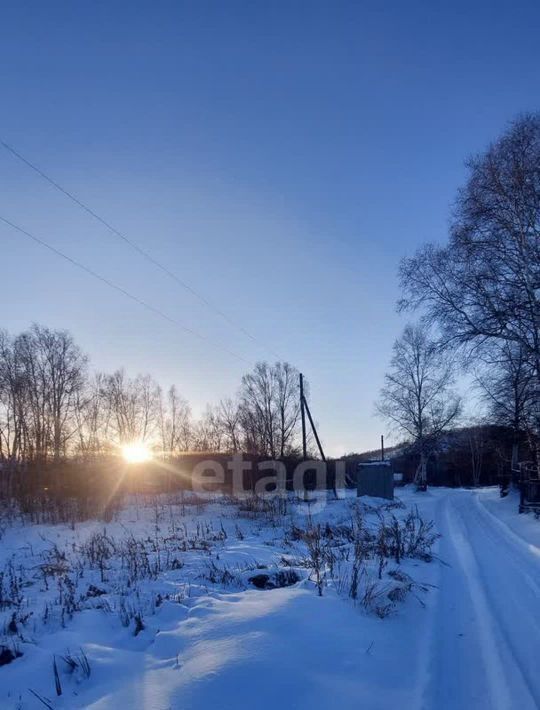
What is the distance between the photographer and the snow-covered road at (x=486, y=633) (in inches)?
132

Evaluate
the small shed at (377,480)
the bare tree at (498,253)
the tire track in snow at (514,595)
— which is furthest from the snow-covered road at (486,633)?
the small shed at (377,480)

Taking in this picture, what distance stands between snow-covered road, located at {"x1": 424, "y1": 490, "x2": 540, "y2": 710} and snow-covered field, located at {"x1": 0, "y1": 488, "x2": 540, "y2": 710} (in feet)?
0.05

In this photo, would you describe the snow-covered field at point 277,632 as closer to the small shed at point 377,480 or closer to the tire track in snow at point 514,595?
the tire track in snow at point 514,595

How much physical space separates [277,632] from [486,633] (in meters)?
2.09

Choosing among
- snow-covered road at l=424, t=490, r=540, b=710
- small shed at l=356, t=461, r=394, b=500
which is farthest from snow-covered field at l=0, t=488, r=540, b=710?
small shed at l=356, t=461, r=394, b=500

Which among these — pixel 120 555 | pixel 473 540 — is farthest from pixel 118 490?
pixel 473 540

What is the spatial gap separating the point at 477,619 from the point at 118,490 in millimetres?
19183

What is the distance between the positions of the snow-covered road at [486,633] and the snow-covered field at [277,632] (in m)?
0.02

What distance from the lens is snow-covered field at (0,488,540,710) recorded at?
10.6ft

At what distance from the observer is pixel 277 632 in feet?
13.0

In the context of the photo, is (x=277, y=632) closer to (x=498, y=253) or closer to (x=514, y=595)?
(x=514, y=595)

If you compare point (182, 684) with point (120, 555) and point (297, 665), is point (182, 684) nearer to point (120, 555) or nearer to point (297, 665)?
point (297, 665)

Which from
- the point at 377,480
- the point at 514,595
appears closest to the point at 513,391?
the point at 377,480

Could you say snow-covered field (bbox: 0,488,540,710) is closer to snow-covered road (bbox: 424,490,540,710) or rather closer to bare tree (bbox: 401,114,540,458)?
snow-covered road (bbox: 424,490,540,710)
